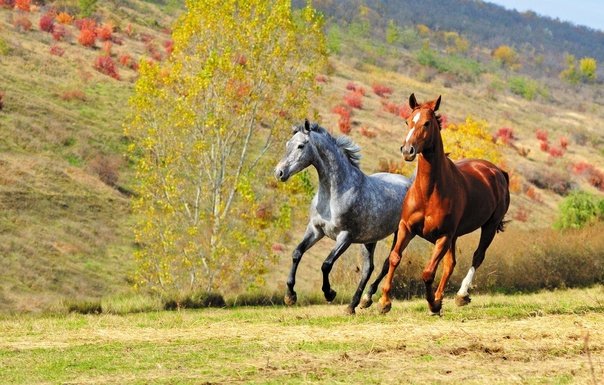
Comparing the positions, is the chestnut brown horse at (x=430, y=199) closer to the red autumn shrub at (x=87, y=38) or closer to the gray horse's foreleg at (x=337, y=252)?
the gray horse's foreleg at (x=337, y=252)

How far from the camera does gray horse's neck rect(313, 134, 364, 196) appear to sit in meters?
15.8

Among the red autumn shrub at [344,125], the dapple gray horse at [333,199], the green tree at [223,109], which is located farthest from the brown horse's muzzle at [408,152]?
the red autumn shrub at [344,125]

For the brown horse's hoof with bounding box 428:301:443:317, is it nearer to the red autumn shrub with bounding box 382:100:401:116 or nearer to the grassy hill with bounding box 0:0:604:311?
the grassy hill with bounding box 0:0:604:311

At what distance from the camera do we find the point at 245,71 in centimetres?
2922

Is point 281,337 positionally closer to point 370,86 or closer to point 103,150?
point 103,150

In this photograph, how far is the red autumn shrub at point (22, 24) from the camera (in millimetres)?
75625

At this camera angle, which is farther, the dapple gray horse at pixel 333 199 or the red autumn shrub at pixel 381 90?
the red autumn shrub at pixel 381 90

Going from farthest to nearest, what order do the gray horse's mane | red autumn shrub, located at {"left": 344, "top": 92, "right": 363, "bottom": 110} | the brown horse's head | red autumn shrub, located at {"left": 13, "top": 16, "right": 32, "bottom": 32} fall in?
red autumn shrub, located at {"left": 344, "top": 92, "right": 363, "bottom": 110} → red autumn shrub, located at {"left": 13, "top": 16, "right": 32, "bottom": 32} → the gray horse's mane → the brown horse's head

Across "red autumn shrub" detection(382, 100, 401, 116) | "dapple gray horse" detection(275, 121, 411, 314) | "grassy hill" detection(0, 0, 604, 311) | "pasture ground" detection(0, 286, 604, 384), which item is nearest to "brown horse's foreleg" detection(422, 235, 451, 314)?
"pasture ground" detection(0, 286, 604, 384)

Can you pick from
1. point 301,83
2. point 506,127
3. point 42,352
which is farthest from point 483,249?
point 506,127

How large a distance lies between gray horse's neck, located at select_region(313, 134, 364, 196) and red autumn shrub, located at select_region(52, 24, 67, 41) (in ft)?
212

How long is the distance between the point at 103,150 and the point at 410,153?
44.5 meters

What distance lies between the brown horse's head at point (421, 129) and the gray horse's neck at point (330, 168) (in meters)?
1.95

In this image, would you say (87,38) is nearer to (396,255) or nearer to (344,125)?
(344,125)
